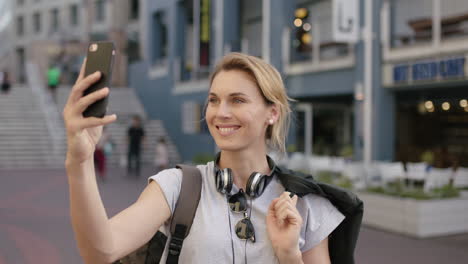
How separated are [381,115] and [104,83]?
43.9ft

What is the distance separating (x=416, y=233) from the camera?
8008 millimetres

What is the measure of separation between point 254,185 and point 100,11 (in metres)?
41.8

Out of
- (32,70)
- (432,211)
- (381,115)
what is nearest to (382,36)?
(381,115)

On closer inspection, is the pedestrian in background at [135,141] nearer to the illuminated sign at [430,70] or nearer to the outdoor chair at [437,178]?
the illuminated sign at [430,70]

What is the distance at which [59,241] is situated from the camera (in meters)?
7.31

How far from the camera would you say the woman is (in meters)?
1.88

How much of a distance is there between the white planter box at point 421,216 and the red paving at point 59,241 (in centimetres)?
19

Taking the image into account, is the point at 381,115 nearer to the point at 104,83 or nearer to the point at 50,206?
the point at 50,206

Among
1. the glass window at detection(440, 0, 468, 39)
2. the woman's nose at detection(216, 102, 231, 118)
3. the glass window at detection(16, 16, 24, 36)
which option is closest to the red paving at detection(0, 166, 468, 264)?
the woman's nose at detection(216, 102, 231, 118)

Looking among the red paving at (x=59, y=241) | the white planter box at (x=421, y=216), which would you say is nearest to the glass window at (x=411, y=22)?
the white planter box at (x=421, y=216)

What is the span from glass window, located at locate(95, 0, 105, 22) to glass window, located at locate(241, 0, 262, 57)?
19615 mm

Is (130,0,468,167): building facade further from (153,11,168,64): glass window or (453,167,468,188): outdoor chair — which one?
(453,167,468,188): outdoor chair

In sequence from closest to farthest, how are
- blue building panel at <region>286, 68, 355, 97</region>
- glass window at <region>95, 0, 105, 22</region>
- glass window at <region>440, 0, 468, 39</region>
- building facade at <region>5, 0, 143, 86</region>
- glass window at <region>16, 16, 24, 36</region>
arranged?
1. glass window at <region>440, 0, 468, 39</region>
2. blue building panel at <region>286, 68, 355, 97</region>
3. building facade at <region>5, 0, 143, 86</region>
4. glass window at <region>95, 0, 105, 22</region>
5. glass window at <region>16, 16, 24, 36</region>

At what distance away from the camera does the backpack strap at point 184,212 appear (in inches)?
75.3
